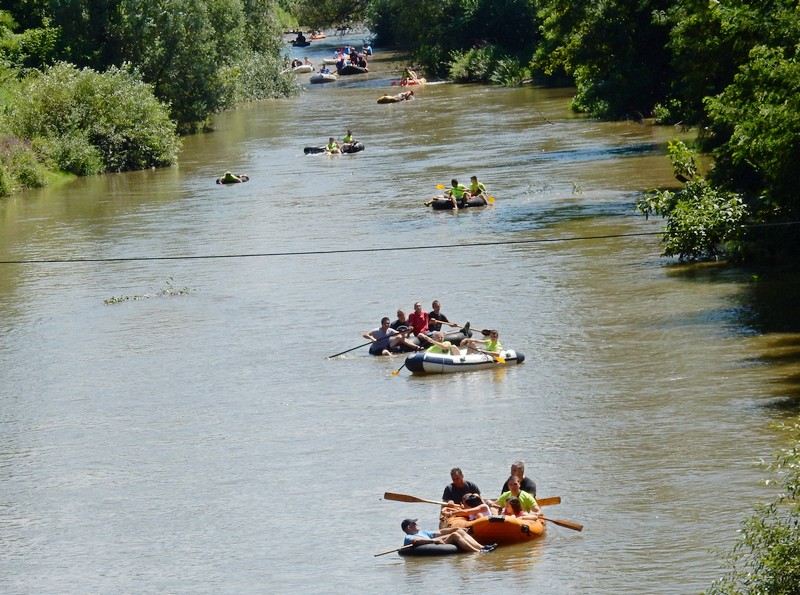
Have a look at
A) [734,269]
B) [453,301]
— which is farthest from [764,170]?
[453,301]

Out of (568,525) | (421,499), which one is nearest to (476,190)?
(421,499)

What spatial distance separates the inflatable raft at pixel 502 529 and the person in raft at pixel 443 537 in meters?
0.09

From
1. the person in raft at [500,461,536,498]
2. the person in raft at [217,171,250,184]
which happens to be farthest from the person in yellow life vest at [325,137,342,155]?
the person in raft at [500,461,536,498]

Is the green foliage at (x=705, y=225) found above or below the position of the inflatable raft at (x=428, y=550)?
above

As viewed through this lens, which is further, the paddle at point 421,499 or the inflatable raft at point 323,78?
the inflatable raft at point 323,78

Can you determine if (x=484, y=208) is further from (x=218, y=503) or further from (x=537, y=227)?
(x=218, y=503)

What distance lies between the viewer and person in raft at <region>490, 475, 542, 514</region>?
17.5 meters

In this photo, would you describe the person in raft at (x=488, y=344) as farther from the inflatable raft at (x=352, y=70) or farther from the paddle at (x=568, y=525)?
the inflatable raft at (x=352, y=70)

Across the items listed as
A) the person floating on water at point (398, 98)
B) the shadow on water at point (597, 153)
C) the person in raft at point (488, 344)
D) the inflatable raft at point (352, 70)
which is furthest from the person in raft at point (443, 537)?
the inflatable raft at point (352, 70)

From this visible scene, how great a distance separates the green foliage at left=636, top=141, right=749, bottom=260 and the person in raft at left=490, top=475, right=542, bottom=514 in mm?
15560

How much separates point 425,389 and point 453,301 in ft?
18.6

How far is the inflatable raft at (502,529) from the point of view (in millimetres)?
17344

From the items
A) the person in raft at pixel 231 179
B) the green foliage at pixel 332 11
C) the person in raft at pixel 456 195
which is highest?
the green foliage at pixel 332 11

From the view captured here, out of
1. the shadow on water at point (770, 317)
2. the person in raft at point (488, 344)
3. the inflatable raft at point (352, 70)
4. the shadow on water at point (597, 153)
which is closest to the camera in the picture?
the shadow on water at point (770, 317)
